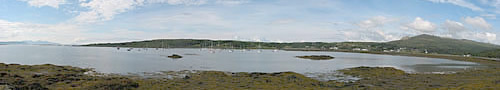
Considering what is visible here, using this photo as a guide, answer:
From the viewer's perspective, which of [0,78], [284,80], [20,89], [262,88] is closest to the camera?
[20,89]

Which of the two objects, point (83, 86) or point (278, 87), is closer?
point (83, 86)

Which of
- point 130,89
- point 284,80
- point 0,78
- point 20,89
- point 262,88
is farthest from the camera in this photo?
point 284,80

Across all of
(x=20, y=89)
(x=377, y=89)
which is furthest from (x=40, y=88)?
(x=377, y=89)

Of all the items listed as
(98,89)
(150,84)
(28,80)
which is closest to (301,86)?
(150,84)

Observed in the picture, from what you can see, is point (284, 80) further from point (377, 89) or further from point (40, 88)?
point (40, 88)

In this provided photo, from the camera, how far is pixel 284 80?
43.1m

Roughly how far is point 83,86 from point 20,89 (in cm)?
562

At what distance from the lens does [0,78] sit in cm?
3884

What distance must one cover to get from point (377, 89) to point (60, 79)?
39.1 meters

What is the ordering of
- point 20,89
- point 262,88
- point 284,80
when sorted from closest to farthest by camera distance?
point 20,89 < point 262,88 < point 284,80

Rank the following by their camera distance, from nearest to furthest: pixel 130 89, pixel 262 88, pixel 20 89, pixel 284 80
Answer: pixel 20 89, pixel 130 89, pixel 262 88, pixel 284 80

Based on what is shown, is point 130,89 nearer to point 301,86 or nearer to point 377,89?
point 301,86

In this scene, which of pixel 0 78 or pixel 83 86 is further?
pixel 0 78

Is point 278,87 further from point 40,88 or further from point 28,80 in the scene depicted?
point 28,80
